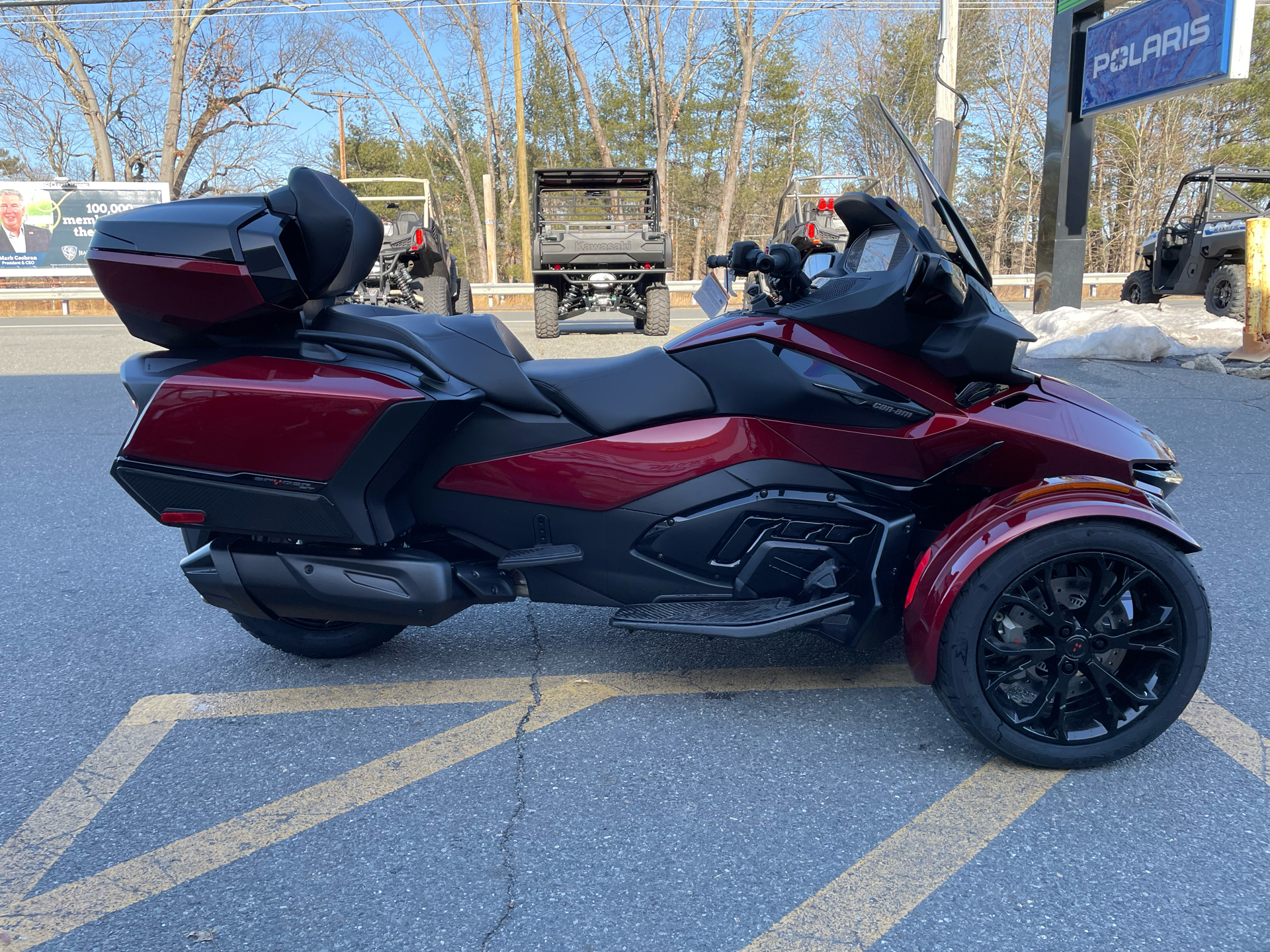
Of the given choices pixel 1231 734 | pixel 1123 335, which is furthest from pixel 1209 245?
→ pixel 1231 734

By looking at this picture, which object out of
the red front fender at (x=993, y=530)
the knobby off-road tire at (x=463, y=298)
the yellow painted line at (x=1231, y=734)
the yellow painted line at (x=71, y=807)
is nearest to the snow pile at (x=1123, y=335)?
the yellow painted line at (x=1231, y=734)

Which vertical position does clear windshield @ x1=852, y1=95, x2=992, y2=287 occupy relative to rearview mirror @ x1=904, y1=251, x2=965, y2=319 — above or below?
above

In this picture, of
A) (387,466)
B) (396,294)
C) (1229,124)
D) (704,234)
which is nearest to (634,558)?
(387,466)

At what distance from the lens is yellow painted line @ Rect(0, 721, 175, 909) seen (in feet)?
6.87

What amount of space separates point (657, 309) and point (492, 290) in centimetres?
1016

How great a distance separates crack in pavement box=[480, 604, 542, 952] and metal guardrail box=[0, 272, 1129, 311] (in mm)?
16034

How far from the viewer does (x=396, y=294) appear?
1330cm

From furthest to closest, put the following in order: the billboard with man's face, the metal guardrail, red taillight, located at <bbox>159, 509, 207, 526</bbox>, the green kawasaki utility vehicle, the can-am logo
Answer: the billboard with man's face < the metal guardrail < the green kawasaki utility vehicle < the can-am logo < red taillight, located at <bbox>159, 509, 207, 526</bbox>

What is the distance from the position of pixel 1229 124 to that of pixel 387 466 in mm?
38647

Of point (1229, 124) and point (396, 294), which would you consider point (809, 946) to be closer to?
point (396, 294)

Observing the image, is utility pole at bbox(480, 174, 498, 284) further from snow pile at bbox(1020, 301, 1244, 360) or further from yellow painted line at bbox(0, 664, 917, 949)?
yellow painted line at bbox(0, 664, 917, 949)

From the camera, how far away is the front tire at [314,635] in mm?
3104

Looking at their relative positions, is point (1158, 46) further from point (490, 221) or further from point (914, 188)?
point (490, 221)

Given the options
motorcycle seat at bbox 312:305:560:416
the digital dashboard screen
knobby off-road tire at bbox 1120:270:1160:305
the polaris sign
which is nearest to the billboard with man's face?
the polaris sign
